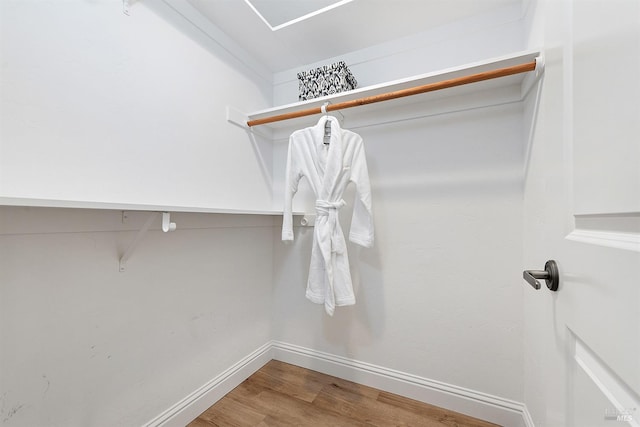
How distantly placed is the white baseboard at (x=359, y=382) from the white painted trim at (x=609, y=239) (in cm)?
112

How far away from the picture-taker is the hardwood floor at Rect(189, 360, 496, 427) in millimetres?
1220

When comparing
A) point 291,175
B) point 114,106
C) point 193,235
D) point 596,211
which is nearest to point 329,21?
point 291,175

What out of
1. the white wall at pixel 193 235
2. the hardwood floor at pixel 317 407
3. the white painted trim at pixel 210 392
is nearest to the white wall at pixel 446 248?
the white wall at pixel 193 235

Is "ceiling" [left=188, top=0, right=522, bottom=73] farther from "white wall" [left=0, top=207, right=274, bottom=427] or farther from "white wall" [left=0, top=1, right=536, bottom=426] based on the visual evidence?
"white wall" [left=0, top=207, right=274, bottom=427]

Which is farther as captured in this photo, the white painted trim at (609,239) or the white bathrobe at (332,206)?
the white bathrobe at (332,206)

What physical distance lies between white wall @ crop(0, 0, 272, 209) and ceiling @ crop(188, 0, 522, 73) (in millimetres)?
178

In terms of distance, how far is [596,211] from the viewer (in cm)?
40

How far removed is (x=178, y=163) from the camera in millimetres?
1203

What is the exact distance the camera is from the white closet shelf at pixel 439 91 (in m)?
1.00

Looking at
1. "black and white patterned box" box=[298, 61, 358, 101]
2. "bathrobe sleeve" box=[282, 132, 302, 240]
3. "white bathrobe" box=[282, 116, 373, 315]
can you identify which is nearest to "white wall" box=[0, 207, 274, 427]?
"bathrobe sleeve" box=[282, 132, 302, 240]

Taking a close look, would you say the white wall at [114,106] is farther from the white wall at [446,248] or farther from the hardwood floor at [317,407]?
the hardwood floor at [317,407]

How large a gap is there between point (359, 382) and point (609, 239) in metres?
1.54

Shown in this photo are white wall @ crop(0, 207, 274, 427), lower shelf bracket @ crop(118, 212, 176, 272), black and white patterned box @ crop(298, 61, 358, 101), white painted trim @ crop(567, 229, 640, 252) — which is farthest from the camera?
black and white patterned box @ crop(298, 61, 358, 101)

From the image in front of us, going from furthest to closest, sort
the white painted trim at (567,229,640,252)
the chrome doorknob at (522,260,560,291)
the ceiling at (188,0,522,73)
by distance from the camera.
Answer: the ceiling at (188,0,522,73) < the chrome doorknob at (522,260,560,291) < the white painted trim at (567,229,640,252)
